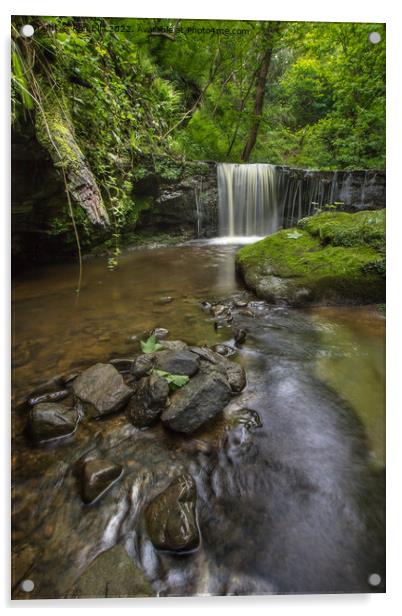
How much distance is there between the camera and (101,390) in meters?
2.13

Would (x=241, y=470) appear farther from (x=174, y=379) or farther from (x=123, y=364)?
(x=123, y=364)

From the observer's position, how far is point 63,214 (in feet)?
12.1

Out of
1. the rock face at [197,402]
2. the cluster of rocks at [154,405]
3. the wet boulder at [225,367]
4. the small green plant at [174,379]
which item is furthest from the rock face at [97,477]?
the wet boulder at [225,367]

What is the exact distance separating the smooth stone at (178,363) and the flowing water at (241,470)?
38cm

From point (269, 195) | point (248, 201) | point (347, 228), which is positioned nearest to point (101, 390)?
point (347, 228)

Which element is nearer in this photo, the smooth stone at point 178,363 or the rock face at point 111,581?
the rock face at point 111,581

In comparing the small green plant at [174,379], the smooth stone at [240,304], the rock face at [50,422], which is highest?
the smooth stone at [240,304]

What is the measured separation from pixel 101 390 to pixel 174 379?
0.50 metres

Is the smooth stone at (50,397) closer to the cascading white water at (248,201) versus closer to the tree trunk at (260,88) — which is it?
the tree trunk at (260,88)

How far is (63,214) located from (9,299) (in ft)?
7.61

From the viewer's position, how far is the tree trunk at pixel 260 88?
2.07 m

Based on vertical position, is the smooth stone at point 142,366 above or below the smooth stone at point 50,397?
above

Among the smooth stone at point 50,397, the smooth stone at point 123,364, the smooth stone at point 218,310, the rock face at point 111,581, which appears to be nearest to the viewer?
the rock face at point 111,581
